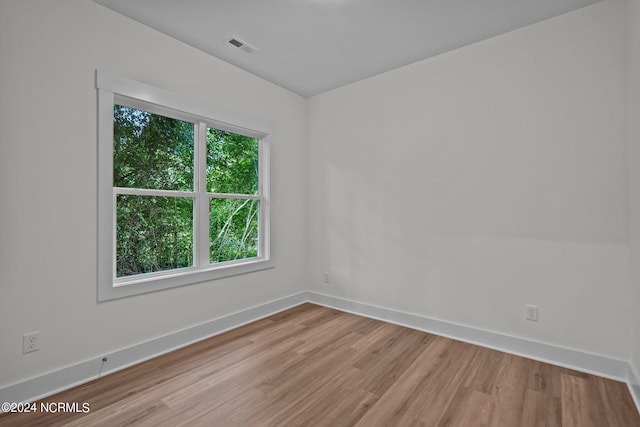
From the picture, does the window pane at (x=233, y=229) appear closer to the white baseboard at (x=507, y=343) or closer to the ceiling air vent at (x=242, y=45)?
the white baseboard at (x=507, y=343)

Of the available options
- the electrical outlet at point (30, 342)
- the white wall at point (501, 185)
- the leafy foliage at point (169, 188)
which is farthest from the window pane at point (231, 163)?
the electrical outlet at point (30, 342)

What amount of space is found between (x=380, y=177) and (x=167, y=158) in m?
2.11

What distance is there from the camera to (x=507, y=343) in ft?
8.28

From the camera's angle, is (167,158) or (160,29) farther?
(167,158)

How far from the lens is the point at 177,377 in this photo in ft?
6.97

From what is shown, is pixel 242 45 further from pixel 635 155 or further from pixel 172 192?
pixel 635 155

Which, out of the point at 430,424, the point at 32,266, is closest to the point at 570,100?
the point at 430,424

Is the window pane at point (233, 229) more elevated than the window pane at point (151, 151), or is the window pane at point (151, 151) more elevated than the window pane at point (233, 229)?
the window pane at point (151, 151)

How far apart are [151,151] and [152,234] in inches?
27.8

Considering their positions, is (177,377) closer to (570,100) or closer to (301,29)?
(301,29)

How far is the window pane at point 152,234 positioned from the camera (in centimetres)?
240

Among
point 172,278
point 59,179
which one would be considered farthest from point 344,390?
point 59,179

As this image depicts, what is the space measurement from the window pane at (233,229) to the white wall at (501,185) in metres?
1.03

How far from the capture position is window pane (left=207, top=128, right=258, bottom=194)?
9.87 feet
